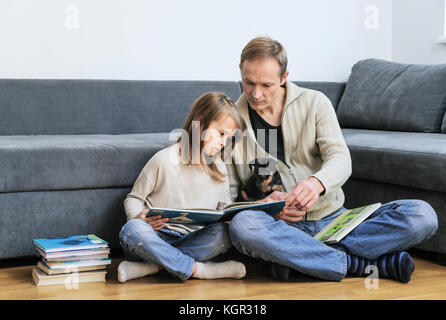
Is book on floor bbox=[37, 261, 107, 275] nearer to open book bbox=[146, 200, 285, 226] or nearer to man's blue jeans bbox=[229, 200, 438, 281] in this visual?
open book bbox=[146, 200, 285, 226]

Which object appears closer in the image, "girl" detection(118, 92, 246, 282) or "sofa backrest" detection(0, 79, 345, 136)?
"girl" detection(118, 92, 246, 282)

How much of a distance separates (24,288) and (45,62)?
1325 millimetres

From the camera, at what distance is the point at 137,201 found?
6.28ft

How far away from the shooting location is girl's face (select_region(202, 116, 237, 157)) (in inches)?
74.9

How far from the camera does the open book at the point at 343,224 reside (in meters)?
1.83

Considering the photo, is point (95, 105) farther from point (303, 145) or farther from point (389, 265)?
point (389, 265)

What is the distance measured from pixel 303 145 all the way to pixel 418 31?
180cm

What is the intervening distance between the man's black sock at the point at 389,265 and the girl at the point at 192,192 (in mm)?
334

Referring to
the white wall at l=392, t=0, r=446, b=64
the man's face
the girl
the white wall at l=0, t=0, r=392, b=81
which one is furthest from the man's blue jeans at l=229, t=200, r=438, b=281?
the white wall at l=392, t=0, r=446, b=64

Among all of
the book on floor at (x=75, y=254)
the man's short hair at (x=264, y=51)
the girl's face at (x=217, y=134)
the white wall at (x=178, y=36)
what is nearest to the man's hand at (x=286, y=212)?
the girl's face at (x=217, y=134)

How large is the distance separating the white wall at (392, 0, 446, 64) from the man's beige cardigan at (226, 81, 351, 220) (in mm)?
1577

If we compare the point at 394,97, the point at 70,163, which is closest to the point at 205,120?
the point at 70,163

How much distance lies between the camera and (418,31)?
11.4 feet
